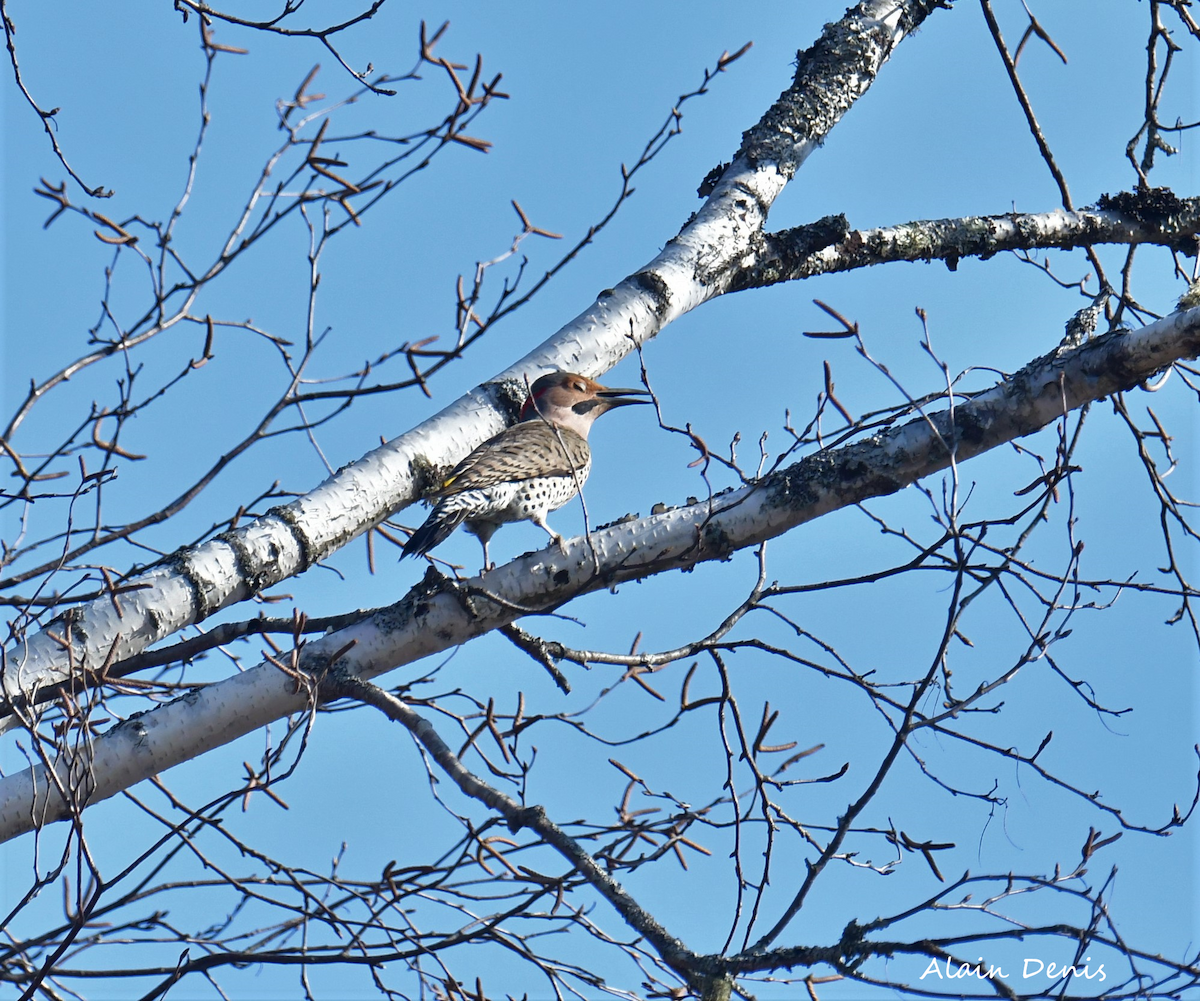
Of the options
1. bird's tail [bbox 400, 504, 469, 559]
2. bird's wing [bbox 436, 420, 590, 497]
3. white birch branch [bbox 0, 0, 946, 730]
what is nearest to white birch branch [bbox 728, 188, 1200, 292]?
white birch branch [bbox 0, 0, 946, 730]

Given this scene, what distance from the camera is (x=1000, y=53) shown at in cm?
481

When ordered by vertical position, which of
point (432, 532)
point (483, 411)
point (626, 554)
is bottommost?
point (626, 554)

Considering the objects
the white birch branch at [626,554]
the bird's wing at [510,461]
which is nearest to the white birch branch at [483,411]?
the bird's wing at [510,461]

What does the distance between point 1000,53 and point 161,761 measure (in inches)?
160

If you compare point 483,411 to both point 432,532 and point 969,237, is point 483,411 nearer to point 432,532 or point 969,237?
point 432,532

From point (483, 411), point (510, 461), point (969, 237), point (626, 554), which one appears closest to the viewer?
point (626, 554)

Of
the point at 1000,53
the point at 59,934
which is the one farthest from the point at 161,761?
the point at 1000,53

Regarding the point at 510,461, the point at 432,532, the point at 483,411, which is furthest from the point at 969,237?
A: the point at 432,532

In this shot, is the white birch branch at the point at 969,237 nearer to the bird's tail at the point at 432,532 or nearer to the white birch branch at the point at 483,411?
the white birch branch at the point at 483,411

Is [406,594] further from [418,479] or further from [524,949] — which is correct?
[524,949]

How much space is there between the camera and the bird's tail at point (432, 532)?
4070 mm

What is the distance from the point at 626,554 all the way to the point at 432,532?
1095 millimetres

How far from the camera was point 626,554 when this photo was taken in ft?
10.5

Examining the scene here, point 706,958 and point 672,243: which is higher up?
point 672,243
